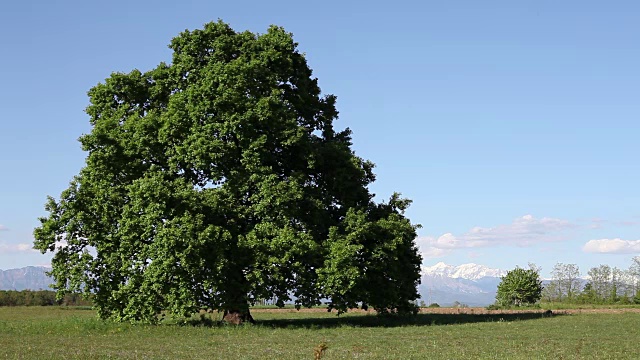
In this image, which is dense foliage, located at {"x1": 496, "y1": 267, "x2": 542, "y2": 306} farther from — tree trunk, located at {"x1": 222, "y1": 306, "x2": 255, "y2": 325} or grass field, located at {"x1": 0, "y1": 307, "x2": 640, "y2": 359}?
tree trunk, located at {"x1": 222, "y1": 306, "x2": 255, "y2": 325}

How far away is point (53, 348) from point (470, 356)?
19.8 meters

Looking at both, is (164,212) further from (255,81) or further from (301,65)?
(301,65)

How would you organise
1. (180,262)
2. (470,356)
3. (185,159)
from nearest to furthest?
(470,356) → (180,262) → (185,159)

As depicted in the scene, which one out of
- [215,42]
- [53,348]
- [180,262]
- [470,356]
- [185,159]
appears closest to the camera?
[470,356]

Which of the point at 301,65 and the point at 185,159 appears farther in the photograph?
the point at 301,65

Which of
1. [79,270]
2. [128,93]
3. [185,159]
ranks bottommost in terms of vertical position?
[79,270]

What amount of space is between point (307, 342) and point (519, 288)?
3474 inches

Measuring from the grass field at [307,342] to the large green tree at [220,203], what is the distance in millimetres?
2819

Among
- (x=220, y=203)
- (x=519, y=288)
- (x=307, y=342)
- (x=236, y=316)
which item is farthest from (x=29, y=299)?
(x=307, y=342)

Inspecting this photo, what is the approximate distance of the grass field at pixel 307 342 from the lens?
2905 cm

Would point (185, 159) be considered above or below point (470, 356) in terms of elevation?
above

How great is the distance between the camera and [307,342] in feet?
115

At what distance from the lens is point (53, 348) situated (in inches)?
1235

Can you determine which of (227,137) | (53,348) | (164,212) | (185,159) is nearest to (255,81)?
(227,137)
